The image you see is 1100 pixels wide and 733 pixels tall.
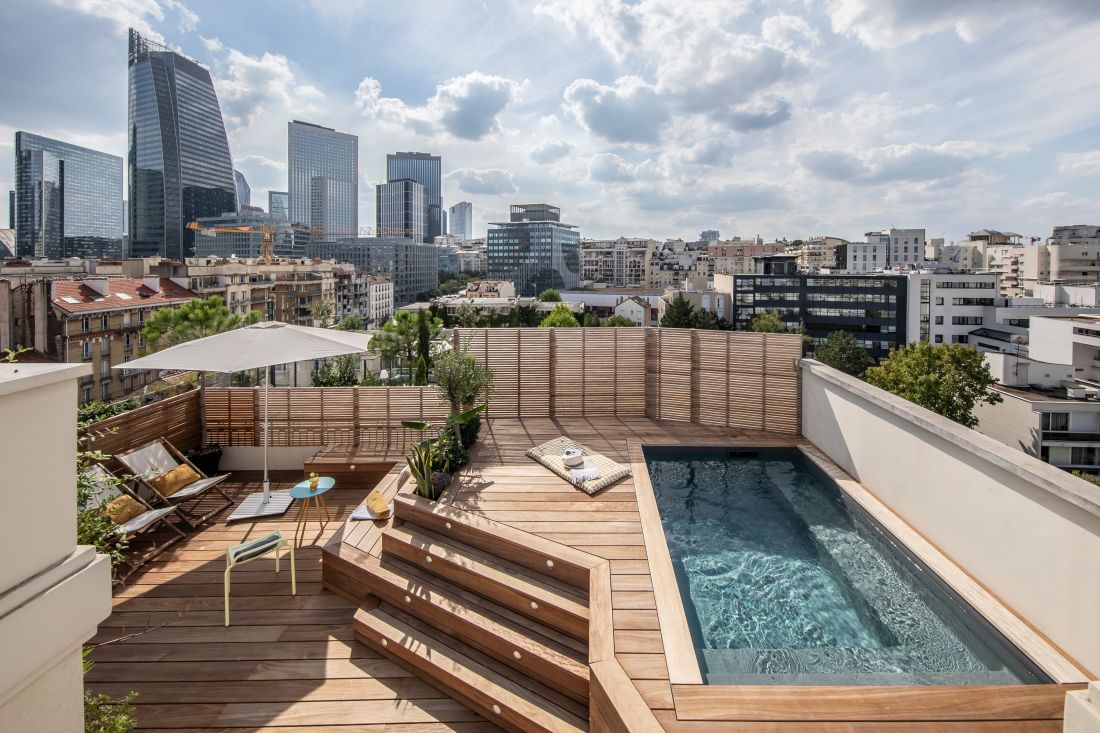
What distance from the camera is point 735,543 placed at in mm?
6078

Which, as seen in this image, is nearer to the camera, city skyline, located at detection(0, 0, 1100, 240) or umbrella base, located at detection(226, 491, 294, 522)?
umbrella base, located at detection(226, 491, 294, 522)

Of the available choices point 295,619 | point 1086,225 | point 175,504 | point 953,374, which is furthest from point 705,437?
point 1086,225

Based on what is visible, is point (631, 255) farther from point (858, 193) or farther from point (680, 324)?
point (858, 193)

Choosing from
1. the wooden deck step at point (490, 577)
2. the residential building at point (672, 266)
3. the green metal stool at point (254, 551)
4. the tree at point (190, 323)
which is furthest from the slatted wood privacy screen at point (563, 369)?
the residential building at point (672, 266)

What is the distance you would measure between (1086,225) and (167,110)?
6172 inches

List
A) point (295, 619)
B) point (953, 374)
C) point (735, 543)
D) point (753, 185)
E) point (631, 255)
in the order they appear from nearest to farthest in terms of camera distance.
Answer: point (295, 619) < point (735, 543) < point (953, 374) < point (753, 185) < point (631, 255)

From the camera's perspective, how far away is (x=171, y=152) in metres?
106

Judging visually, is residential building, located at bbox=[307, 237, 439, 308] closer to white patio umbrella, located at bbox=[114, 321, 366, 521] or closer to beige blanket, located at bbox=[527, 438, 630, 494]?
white patio umbrella, located at bbox=[114, 321, 366, 521]

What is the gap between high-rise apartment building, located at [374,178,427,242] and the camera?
187750 millimetres

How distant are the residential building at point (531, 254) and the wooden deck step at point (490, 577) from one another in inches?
4724

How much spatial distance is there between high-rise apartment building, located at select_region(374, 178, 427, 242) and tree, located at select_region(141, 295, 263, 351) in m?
178

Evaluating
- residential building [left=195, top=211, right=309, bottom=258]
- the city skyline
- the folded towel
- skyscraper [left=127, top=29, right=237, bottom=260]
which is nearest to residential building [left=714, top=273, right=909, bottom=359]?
the city skyline

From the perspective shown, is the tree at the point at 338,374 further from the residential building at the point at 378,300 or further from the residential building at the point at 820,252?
the residential building at the point at 820,252

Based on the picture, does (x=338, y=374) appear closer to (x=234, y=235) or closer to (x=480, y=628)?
(x=480, y=628)
